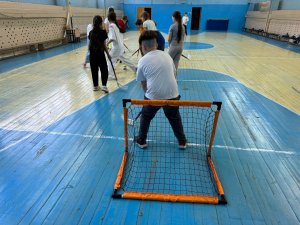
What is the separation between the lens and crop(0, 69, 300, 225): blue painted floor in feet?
7.59

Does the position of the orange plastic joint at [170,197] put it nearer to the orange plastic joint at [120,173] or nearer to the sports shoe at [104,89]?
the orange plastic joint at [120,173]

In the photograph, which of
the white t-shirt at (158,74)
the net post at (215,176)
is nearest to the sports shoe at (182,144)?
the net post at (215,176)

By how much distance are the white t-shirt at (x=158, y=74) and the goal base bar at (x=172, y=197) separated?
1.19m

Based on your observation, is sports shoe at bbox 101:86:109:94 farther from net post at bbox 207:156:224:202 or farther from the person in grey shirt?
net post at bbox 207:156:224:202

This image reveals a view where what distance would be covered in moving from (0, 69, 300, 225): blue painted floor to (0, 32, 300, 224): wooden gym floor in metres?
0.01

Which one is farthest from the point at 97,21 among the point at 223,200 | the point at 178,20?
the point at 223,200

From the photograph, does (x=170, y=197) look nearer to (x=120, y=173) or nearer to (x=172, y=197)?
(x=172, y=197)

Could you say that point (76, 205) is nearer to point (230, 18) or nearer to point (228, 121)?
point (228, 121)

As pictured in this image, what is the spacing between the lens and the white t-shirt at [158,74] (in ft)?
9.18

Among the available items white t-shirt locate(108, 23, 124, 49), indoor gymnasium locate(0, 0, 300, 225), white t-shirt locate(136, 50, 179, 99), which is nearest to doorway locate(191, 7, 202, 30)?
indoor gymnasium locate(0, 0, 300, 225)

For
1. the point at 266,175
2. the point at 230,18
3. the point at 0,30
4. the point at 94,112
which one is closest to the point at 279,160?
the point at 266,175

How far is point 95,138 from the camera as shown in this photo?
3.68 metres

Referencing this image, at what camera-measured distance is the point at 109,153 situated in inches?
130

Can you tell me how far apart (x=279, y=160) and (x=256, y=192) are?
2.83 ft
